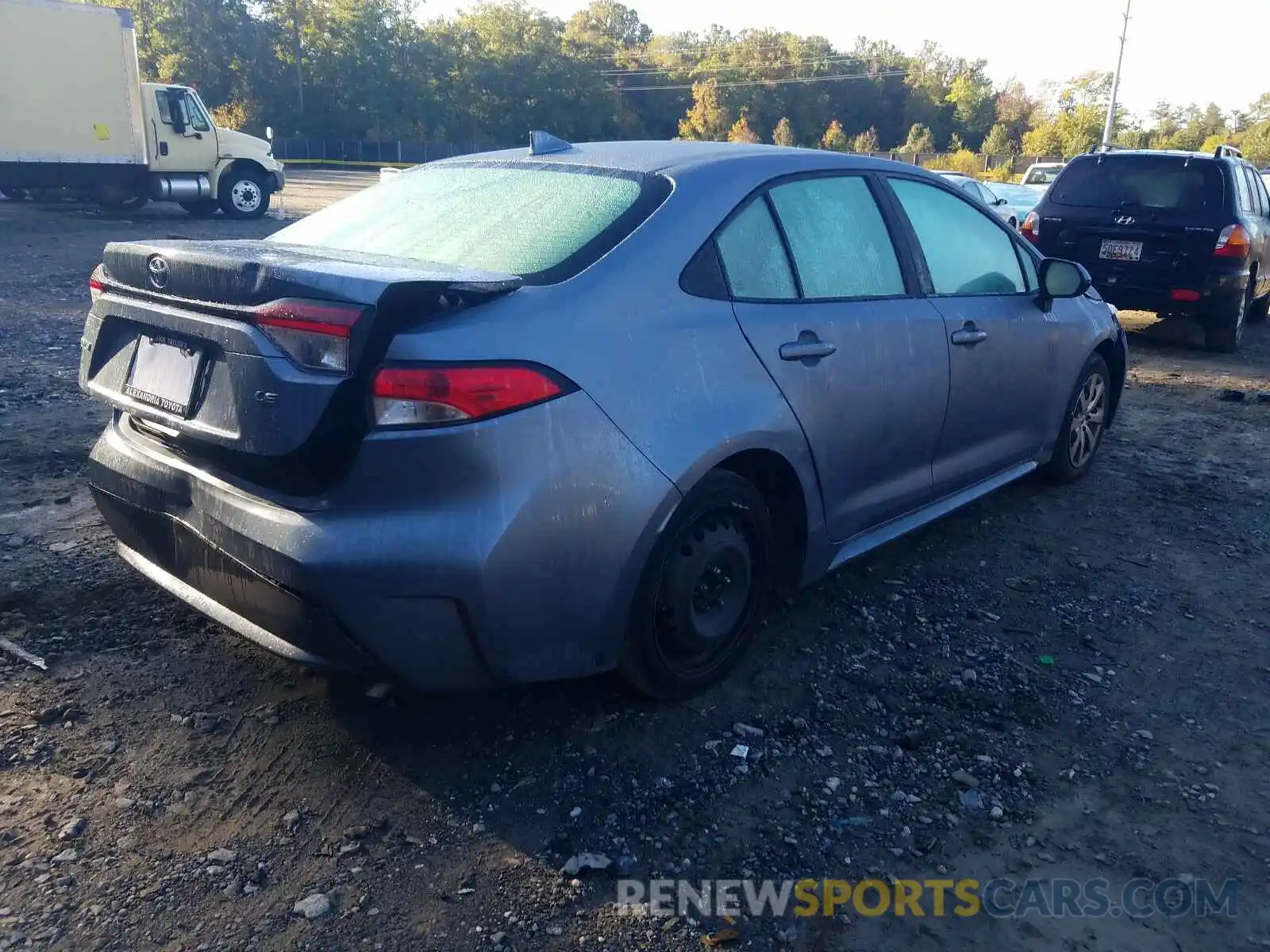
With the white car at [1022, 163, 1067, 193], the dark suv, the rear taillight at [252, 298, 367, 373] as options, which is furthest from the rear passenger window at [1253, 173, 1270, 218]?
the white car at [1022, 163, 1067, 193]

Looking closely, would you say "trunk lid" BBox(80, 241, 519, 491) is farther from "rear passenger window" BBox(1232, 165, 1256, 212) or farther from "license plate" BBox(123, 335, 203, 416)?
"rear passenger window" BBox(1232, 165, 1256, 212)

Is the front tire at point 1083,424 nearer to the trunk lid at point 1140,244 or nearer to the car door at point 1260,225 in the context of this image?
the trunk lid at point 1140,244

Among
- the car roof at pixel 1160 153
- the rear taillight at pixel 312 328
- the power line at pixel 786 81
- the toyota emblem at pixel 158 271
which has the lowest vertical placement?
the rear taillight at pixel 312 328

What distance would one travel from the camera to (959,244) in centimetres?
428

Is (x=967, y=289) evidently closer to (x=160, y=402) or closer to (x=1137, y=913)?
(x=1137, y=913)

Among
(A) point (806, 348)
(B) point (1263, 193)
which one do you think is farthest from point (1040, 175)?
(A) point (806, 348)

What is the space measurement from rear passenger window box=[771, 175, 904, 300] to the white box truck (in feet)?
57.8

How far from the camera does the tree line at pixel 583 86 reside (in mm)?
61156

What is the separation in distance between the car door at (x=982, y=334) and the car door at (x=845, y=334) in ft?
0.49

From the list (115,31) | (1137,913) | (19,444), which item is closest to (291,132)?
(115,31)

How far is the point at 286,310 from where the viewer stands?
2461 mm

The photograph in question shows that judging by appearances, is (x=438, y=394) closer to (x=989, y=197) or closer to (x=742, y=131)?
(x=989, y=197)

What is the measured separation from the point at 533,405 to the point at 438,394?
9.2 inches


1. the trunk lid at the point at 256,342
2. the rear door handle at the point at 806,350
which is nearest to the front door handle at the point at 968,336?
the rear door handle at the point at 806,350
